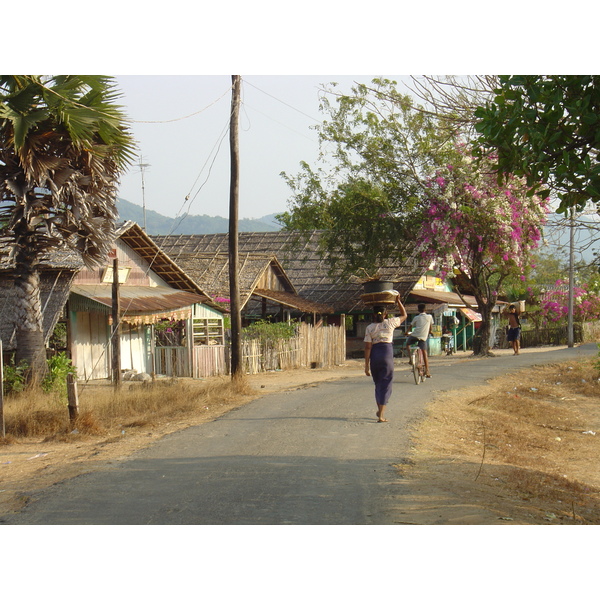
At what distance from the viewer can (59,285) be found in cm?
1864

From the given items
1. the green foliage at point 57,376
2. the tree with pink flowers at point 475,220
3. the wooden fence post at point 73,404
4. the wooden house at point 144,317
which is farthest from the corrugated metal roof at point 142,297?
the tree with pink flowers at point 475,220

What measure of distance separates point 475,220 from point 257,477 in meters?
21.3

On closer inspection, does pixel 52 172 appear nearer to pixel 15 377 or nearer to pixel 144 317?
pixel 15 377

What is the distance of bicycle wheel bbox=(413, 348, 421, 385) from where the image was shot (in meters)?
17.8

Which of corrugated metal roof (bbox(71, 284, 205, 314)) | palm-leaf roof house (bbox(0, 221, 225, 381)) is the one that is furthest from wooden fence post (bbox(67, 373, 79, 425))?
corrugated metal roof (bbox(71, 284, 205, 314))

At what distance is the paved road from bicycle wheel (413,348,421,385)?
3929 millimetres

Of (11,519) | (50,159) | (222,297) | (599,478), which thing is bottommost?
(599,478)

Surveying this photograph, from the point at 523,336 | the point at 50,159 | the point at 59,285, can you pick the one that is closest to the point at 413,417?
the point at 50,159

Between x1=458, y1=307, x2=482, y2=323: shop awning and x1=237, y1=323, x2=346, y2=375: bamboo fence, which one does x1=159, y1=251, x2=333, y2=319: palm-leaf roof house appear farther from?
x1=458, y1=307, x2=482, y2=323: shop awning

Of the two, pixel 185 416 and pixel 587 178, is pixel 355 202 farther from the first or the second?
pixel 587 178

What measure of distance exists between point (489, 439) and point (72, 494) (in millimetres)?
7359

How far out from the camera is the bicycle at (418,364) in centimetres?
1775

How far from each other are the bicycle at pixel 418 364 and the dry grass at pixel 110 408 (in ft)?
13.1

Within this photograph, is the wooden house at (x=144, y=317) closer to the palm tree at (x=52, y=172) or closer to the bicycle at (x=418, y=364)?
the palm tree at (x=52, y=172)
